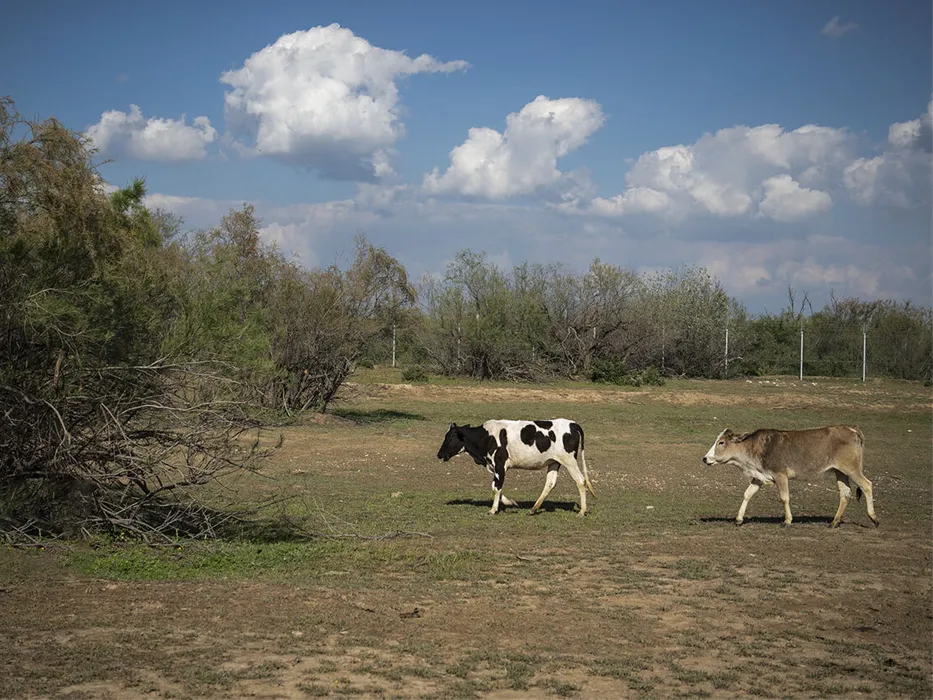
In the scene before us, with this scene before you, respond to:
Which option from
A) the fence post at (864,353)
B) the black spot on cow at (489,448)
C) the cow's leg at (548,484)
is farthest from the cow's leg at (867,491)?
the fence post at (864,353)

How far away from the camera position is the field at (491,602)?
7.17 m

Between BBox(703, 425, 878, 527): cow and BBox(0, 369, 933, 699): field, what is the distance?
0.50 metres

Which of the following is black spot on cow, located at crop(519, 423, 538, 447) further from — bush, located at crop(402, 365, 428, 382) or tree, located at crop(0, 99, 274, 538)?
bush, located at crop(402, 365, 428, 382)

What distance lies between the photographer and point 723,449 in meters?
14.5

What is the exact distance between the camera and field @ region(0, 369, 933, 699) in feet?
23.5

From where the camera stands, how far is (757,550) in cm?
1209

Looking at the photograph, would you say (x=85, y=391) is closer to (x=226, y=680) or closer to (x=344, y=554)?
(x=344, y=554)

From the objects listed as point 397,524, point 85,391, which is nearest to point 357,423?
point 397,524

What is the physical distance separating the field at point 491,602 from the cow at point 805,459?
0.50 meters

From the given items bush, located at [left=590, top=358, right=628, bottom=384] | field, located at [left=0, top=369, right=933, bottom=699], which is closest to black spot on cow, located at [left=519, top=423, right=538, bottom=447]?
field, located at [left=0, top=369, right=933, bottom=699]

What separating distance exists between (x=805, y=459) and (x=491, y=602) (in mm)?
6703

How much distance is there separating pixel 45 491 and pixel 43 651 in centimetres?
436

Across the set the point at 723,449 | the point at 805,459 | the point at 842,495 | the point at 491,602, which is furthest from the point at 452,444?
the point at 491,602

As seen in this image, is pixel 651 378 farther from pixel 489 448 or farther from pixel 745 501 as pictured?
pixel 745 501
